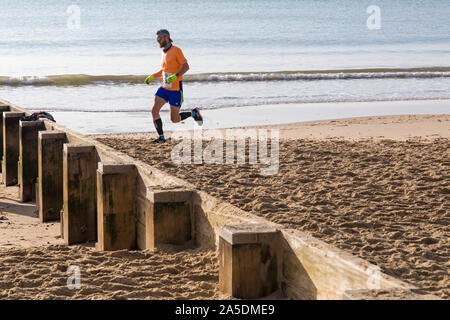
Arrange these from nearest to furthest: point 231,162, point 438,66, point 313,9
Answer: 1. point 231,162
2. point 438,66
3. point 313,9

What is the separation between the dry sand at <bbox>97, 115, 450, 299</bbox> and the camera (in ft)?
15.2

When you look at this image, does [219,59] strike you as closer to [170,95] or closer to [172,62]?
[170,95]

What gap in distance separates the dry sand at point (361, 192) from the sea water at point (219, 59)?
532cm

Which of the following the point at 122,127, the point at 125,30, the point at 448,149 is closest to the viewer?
the point at 448,149

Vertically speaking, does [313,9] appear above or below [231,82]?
above

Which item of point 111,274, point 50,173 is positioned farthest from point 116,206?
point 50,173

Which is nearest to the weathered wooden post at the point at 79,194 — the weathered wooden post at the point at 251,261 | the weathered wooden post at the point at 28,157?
the weathered wooden post at the point at 28,157

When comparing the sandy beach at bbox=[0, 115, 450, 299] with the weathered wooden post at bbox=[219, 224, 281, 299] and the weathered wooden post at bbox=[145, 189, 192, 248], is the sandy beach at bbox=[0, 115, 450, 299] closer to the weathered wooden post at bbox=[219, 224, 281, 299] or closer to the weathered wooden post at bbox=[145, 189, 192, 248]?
the weathered wooden post at bbox=[145, 189, 192, 248]

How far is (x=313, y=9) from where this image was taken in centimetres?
7119

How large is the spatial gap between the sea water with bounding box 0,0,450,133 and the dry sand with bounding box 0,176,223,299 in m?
9.25

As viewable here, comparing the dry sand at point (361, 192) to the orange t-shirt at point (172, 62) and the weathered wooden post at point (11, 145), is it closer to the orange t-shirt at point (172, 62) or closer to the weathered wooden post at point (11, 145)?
the orange t-shirt at point (172, 62)

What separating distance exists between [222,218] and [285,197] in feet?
6.48
